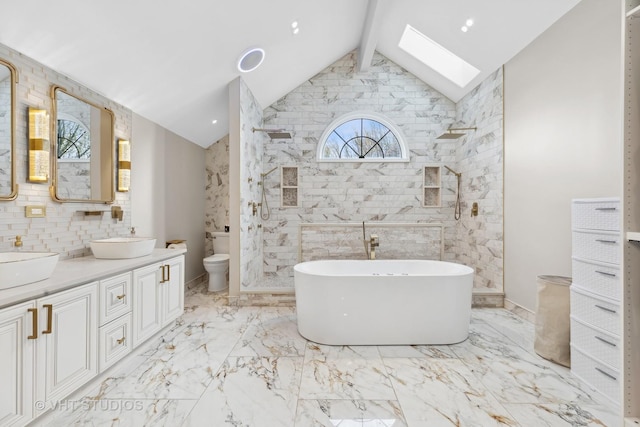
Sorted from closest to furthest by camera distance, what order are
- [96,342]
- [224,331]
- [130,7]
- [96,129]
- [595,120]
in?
[96,342]
[130,7]
[595,120]
[96,129]
[224,331]

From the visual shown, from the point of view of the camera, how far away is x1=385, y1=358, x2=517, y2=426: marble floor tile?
1725mm

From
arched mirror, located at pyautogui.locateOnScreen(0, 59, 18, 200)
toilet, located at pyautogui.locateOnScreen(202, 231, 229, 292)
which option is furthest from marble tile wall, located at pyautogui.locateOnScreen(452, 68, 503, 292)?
arched mirror, located at pyautogui.locateOnScreen(0, 59, 18, 200)

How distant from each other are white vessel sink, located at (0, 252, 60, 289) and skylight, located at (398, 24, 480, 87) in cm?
470

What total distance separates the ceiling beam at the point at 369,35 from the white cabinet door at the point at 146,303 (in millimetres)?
3474

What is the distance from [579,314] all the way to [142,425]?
9.22ft

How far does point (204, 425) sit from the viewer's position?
1671 millimetres

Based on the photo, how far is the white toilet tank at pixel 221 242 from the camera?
4.70 m

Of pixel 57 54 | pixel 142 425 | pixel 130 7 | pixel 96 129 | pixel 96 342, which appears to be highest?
pixel 130 7

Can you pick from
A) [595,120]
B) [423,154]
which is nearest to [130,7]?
[595,120]

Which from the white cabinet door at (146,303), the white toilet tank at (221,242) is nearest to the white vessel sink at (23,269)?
the white cabinet door at (146,303)

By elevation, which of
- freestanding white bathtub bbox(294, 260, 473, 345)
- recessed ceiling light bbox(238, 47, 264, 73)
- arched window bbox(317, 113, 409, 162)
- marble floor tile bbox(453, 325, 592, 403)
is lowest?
marble floor tile bbox(453, 325, 592, 403)

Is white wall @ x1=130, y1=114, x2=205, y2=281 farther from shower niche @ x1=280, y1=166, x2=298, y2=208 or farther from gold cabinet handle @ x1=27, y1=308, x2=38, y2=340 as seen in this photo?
gold cabinet handle @ x1=27, y1=308, x2=38, y2=340

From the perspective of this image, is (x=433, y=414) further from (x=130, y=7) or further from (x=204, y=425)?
(x=130, y=7)

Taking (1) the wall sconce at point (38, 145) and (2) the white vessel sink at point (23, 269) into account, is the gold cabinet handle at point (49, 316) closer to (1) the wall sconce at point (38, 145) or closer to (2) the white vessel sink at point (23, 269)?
(2) the white vessel sink at point (23, 269)
